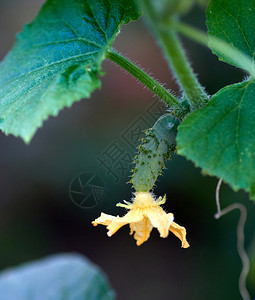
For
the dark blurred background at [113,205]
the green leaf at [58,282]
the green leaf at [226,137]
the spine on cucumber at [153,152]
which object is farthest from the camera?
the dark blurred background at [113,205]

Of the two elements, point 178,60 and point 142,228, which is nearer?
point 142,228

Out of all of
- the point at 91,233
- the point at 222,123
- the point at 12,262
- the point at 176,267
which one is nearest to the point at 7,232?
the point at 12,262

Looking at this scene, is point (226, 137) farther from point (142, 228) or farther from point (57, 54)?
point (57, 54)

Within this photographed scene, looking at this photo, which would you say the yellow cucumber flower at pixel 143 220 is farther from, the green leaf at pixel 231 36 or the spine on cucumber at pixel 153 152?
the green leaf at pixel 231 36

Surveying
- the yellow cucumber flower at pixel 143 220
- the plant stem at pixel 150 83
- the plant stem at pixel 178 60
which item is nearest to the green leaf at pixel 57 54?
the plant stem at pixel 150 83

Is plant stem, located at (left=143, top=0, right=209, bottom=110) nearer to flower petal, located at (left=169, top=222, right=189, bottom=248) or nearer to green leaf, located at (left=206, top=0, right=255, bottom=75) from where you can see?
green leaf, located at (left=206, top=0, right=255, bottom=75)

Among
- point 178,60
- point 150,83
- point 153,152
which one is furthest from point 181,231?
point 178,60

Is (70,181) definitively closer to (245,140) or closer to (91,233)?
(91,233)
